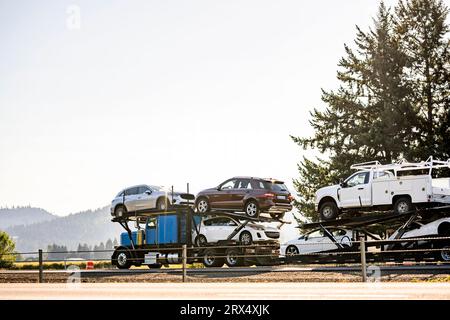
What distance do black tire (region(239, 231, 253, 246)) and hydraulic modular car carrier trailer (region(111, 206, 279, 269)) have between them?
0.08 meters

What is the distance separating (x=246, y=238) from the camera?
84.7ft

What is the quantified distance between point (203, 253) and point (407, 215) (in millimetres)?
7978

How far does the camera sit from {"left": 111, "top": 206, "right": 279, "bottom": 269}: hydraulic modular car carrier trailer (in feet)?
85.0

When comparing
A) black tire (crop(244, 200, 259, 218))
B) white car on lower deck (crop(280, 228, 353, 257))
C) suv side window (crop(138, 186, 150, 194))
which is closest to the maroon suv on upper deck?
black tire (crop(244, 200, 259, 218))

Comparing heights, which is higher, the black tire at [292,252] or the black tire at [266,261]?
the black tire at [292,252]

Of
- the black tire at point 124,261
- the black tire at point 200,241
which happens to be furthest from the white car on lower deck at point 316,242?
the black tire at point 124,261

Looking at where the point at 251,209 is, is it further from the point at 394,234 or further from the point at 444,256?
the point at 444,256

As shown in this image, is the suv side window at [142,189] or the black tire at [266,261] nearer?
the black tire at [266,261]

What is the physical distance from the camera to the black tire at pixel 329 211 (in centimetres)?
2561

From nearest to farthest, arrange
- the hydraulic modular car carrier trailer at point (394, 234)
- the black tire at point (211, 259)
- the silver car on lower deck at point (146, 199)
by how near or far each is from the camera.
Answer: the hydraulic modular car carrier trailer at point (394, 234) < the black tire at point (211, 259) < the silver car on lower deck at point (146, 199)

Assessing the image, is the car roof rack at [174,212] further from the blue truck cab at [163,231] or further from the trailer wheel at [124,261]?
the trailer wheel at [124,261]

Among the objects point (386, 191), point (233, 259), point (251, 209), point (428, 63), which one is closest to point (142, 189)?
point (233, 259)

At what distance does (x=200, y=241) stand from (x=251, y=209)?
9.12 ft

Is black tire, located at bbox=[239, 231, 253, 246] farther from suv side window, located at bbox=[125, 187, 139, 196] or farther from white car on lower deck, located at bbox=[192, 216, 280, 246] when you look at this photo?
suv side window, located at bbox=[125, 187, 139, 196]
